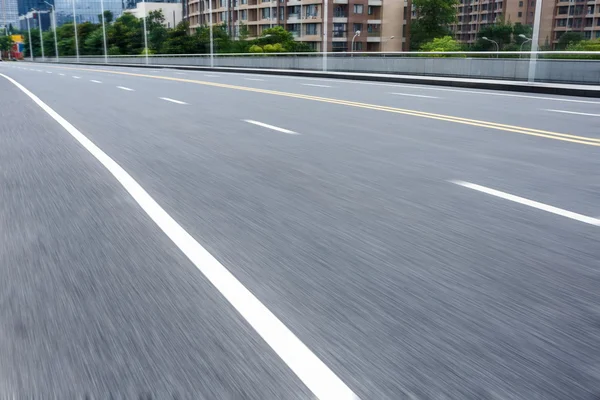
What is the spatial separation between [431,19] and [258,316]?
111 metres

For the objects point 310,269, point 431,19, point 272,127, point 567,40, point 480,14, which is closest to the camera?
point 310,269

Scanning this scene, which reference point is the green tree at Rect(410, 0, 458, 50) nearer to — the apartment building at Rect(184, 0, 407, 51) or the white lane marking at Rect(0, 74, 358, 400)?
the apartment building at Rect(184, 0, 407, 51)

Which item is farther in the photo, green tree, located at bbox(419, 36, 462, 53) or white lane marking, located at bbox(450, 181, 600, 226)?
green tree, located at bbox(419, 36, 462, 53)

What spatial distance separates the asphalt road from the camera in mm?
3047

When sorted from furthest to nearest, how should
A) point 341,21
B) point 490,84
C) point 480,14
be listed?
point 341,21, point 480,14, point 490,84

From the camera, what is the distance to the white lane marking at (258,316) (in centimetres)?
294

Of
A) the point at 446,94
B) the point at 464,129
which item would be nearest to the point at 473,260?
the point at 464,129

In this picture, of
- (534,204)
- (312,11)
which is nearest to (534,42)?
(534,204)

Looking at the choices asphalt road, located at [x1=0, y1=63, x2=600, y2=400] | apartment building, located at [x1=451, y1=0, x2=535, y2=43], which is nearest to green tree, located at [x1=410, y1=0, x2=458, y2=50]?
apartment building, located at [x1=451, y1=0, x2=535, y2=43]

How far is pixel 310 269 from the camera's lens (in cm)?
443

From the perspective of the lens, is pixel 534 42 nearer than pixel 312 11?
Yes

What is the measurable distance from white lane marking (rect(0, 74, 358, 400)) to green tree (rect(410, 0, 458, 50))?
345 feet

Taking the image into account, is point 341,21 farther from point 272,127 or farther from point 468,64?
point 272,127

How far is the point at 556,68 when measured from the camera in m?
23.6
